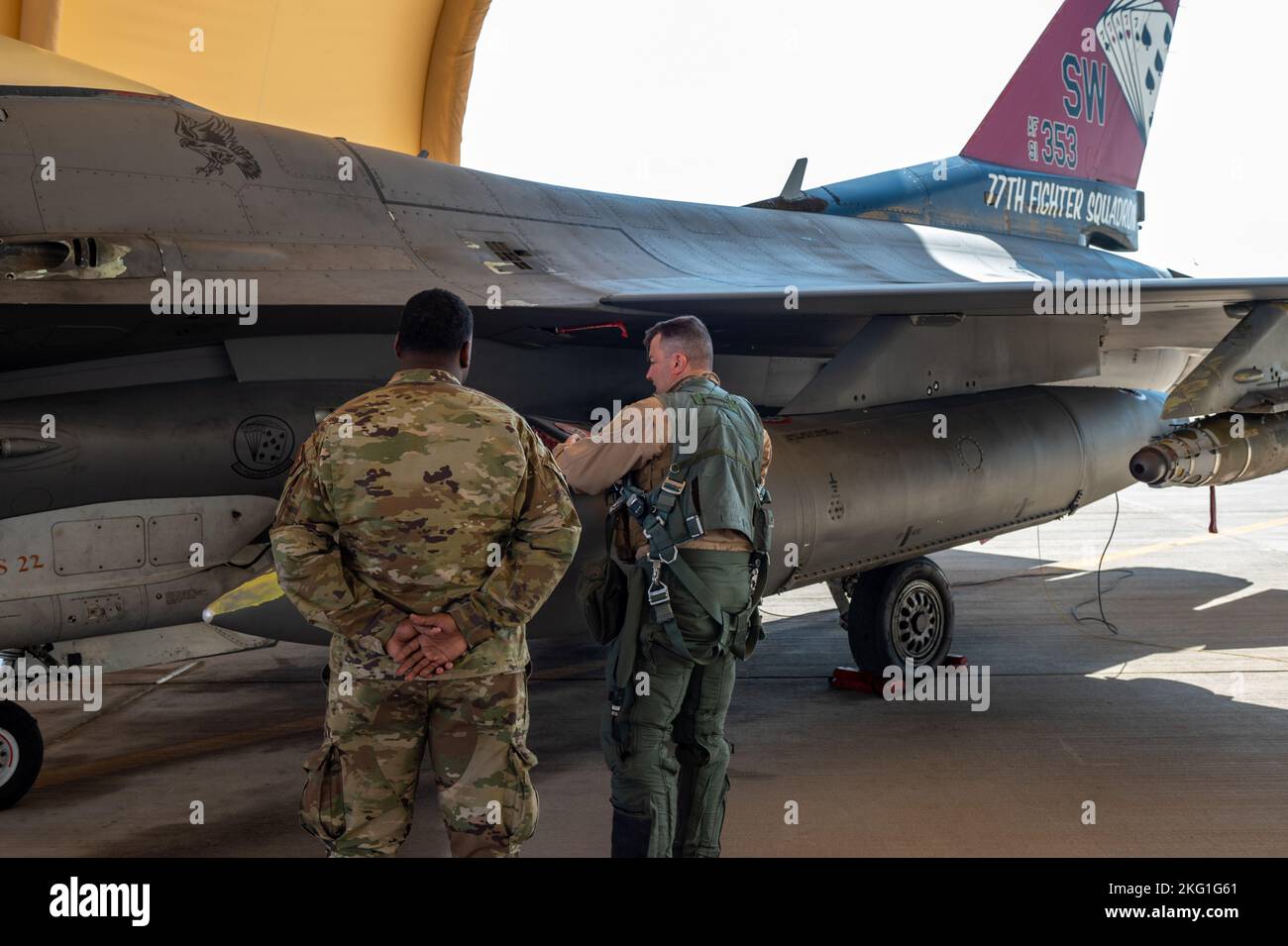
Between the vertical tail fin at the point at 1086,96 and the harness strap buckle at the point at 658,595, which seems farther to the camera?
the vertical tail fin at the point at 1086,96

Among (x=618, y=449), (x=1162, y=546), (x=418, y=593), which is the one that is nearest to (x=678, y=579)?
(x=618, y=449)

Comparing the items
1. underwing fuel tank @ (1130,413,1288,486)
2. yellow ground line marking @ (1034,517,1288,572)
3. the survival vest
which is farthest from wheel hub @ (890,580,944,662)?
yellow ground line marking @ (1034,517,1288,572)

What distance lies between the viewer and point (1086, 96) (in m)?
12.7

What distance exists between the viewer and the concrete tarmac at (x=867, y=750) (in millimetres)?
4832

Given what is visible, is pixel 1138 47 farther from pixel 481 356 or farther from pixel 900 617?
Result: pixel 481 356

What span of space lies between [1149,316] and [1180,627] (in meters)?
2.53

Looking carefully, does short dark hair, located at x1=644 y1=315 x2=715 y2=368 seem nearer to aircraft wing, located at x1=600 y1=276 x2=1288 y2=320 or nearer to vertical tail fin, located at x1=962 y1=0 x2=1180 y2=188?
aircraft wing, located at x1=600 y1=276 x2=1288 y2=320

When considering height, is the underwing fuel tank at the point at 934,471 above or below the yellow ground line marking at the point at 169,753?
above

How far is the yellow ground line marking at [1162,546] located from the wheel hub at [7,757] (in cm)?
960

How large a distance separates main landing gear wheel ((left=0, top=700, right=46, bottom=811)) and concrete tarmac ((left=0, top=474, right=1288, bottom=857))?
0.11 m

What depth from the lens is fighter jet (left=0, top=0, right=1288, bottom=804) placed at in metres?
5.22

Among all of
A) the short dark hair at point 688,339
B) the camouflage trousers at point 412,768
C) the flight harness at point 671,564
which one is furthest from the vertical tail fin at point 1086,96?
the camouflage trousers at point 412,768

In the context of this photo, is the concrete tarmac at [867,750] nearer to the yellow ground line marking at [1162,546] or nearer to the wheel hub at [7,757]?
the wheel hub at [7,757]

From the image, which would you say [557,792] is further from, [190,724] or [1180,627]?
[1180,627]
